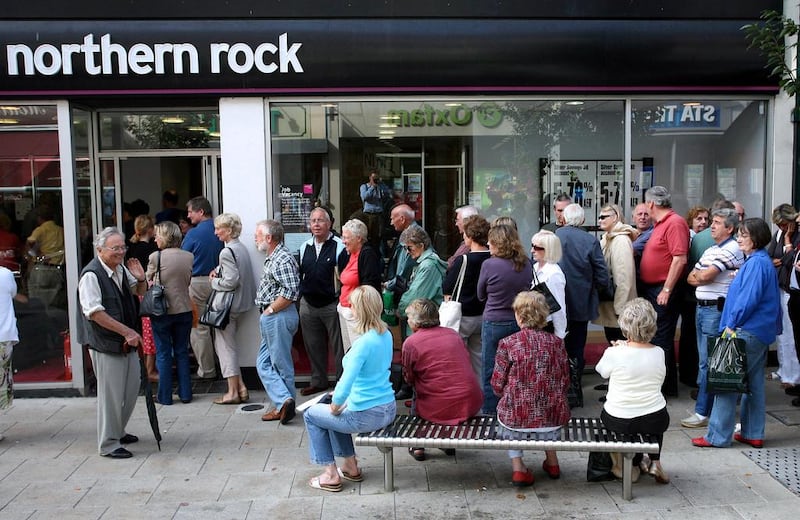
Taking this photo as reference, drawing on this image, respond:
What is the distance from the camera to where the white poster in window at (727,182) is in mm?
8680

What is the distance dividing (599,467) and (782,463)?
4.78 ft

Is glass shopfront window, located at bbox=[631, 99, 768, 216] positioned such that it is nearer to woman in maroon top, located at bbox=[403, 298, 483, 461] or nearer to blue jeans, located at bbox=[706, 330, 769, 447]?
blue jeans, located at bbox=[706, 330, 769, 447]

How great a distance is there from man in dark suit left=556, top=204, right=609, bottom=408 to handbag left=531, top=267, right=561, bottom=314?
73 centimetres

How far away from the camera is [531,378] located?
5027 mm

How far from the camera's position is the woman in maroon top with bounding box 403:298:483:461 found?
17.3ft

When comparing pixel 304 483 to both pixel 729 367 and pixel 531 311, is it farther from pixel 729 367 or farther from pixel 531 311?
pixel 729 367

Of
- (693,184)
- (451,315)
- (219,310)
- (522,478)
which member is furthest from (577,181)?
(522,478)

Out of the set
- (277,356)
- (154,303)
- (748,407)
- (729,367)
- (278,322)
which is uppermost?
(154,303)

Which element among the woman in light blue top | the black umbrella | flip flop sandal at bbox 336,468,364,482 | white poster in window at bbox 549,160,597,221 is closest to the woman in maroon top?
the woman in light blue top

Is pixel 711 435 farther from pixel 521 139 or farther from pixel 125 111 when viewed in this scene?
pixel 125 111

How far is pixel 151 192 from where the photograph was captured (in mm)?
10523

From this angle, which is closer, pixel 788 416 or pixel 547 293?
pixel 547 293

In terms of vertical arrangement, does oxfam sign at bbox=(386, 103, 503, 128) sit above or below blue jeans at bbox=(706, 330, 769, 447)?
above

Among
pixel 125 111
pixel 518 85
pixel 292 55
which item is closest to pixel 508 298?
pixel 518 85
